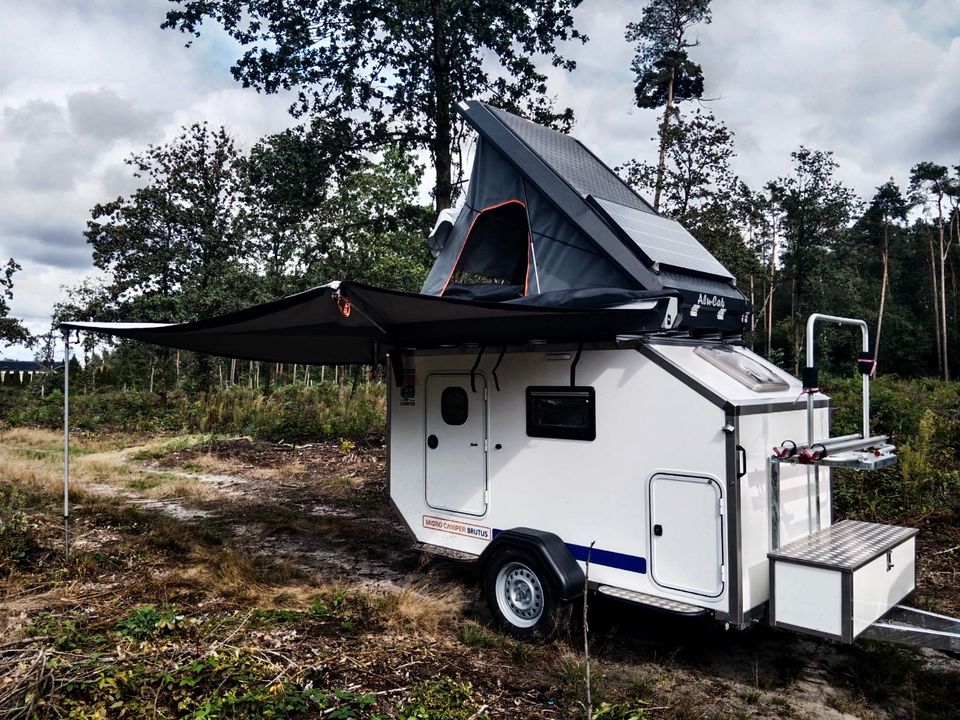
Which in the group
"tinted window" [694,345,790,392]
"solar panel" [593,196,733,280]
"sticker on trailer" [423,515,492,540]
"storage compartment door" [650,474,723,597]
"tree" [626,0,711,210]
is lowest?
"sticker on trailer" [423,515,492,540]

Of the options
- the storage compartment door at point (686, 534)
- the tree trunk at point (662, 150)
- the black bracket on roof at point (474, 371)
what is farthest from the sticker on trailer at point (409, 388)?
the tree trunk at point (662, 150)

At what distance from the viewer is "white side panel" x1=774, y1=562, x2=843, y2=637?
12.6ft

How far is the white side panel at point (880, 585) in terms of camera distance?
3.86 meters

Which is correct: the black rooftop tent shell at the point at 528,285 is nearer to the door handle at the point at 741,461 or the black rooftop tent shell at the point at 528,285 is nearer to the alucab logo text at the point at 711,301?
the alucab logo text at the point at 711,301

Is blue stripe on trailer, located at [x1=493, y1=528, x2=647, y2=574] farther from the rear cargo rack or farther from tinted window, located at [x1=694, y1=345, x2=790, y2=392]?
tinted window, located at [x1=694, y1=345, x2=790, y2=392]

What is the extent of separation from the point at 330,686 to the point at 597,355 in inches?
109

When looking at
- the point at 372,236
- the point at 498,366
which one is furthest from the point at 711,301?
the point at 372,236

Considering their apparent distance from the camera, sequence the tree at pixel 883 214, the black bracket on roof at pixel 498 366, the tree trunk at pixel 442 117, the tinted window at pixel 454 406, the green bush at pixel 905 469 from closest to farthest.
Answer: the black bracket on roof at pixel 498 366 < the tinted window at pixel 454 406 < the green bush at pixel 905 469 < the tree trunk at pixel 442 117 < the tree at pixel 883 214

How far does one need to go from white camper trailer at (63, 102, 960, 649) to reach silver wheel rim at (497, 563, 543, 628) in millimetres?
16

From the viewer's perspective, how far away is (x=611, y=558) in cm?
476

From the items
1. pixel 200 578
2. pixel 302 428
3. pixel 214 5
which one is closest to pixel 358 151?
pixel 214 5

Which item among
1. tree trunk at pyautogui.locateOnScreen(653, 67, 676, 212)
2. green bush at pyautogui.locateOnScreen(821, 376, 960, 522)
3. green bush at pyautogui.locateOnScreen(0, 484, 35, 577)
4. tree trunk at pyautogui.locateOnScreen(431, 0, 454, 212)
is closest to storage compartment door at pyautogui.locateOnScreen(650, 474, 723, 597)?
green bush at pyautogui.locateOnScreen(821, 376, 960, 522)

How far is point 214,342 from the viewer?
6.87 meters

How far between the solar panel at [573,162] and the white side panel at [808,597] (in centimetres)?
315
